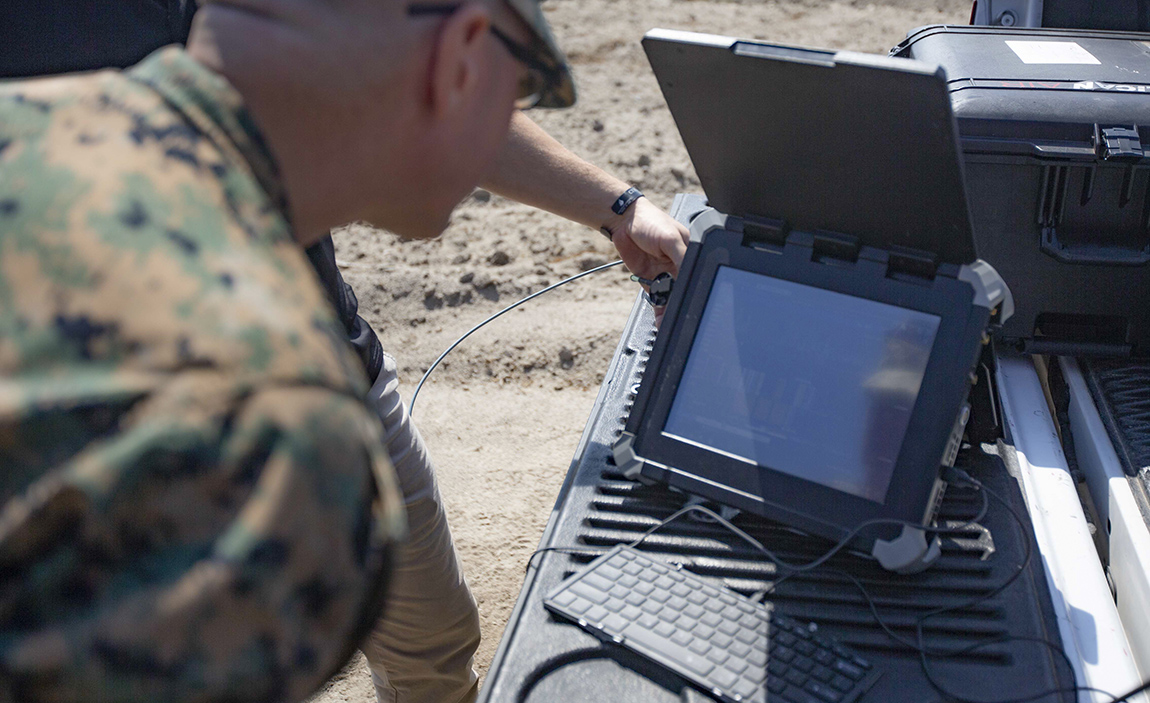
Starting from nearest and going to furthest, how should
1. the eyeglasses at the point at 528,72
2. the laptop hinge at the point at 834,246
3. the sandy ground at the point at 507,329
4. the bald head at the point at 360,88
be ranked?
the bald head at the point at 360,88 < the eyeglasses at the point at 528,72 < the laptop hinge at the point at 834,246 < the sandy ground at the point at 507,329

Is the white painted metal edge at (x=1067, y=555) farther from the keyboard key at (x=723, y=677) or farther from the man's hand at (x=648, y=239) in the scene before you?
the man's hand at (x=648, y=239)

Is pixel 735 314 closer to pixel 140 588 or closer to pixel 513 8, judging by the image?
pixel 513 8

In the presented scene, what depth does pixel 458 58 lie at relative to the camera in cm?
66

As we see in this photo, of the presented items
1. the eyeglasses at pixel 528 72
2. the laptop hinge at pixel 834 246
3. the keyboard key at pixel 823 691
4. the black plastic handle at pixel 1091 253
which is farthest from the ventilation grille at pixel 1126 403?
the eyeglasses at pixel 528 72

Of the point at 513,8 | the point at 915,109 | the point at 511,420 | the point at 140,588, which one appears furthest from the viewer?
the point at 511,420

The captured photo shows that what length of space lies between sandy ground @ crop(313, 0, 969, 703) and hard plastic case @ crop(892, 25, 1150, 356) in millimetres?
1351

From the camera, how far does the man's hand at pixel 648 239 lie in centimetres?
139

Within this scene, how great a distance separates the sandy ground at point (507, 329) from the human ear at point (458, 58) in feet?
5.20

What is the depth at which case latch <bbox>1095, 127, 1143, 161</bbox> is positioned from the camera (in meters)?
1.20

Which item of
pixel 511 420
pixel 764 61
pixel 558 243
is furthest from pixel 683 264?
pixel 558 243

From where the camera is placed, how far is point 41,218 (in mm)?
497

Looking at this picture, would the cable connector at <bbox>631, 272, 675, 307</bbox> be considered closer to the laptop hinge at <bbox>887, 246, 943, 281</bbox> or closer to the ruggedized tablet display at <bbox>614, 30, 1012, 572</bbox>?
the ruggedized tablet display at <bbox>614, 30, 1012, 572</bbox>

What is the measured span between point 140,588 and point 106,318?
14 centimetres

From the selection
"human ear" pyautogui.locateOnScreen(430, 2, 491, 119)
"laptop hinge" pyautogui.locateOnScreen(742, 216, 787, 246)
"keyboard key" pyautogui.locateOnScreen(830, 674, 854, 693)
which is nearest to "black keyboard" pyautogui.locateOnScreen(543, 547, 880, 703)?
"keyboard key" pyautogui.locateOnScreen(830, 674, 854, 693)
